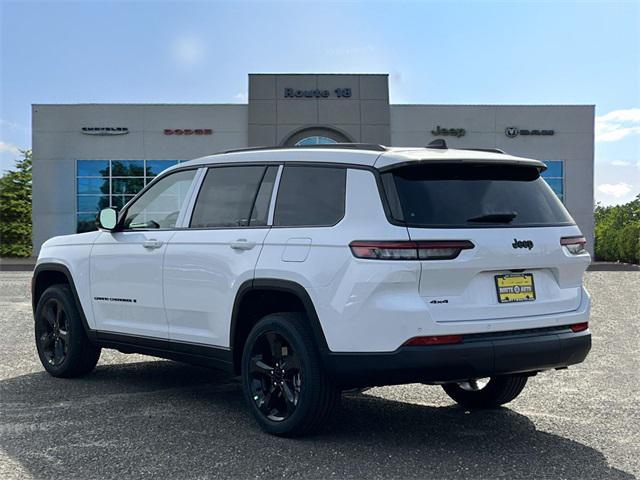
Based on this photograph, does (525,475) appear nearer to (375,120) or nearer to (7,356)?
(7,356)

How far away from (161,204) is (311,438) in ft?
8.13

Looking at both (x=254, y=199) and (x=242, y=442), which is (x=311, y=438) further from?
(x=254, y=199)

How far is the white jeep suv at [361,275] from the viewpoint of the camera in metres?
4.27

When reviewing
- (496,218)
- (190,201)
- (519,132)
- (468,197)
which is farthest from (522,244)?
(519,132)

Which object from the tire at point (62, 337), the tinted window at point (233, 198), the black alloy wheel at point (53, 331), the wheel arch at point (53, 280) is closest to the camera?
the tinted window at point (233, 198)

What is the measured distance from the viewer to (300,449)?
4547 mm

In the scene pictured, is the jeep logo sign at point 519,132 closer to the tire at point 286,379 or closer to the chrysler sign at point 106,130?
the chrysler sign at point 106,130

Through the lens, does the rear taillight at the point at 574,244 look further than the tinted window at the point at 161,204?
No

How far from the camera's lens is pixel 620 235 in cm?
3359

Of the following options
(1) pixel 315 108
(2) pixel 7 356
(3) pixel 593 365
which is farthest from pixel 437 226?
(1) pixel 315 108

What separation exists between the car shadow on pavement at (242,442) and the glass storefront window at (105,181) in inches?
1192

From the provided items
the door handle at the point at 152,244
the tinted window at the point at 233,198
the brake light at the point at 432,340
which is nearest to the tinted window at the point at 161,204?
the door handle at the point at 152,244

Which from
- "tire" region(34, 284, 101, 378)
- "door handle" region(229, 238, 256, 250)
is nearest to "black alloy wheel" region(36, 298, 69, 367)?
"tire" region(34, 284, 101, 378)

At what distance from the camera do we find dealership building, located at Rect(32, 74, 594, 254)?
117 feet
